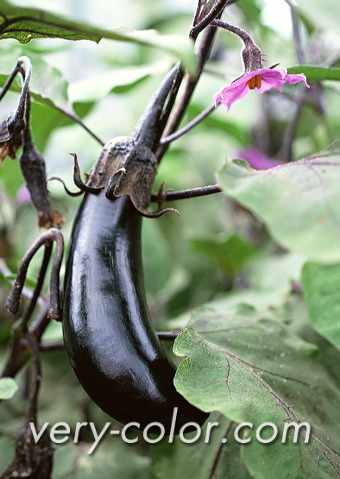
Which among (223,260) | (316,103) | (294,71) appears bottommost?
(223,260)

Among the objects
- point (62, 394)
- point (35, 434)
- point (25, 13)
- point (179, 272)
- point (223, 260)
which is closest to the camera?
point (25, 13)

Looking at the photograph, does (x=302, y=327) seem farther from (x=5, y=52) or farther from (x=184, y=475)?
(x=5, y=52)

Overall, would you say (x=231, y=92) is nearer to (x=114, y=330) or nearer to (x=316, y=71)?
(x=316, y=71)

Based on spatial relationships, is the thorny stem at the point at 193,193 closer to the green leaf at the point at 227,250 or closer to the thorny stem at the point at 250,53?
the thorny stem at the point at 250,53

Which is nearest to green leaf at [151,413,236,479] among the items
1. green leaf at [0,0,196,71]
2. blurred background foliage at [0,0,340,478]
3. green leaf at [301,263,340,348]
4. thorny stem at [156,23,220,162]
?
blurred background foliage at [0,0,340,478]

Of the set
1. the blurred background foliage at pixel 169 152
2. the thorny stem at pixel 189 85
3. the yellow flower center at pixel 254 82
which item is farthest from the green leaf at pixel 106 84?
the yellow flower center at pixel 254 82

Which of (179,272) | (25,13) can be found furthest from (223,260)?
(25,13)

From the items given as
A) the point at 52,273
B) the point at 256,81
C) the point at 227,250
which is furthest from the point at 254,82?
the point at 227,250
